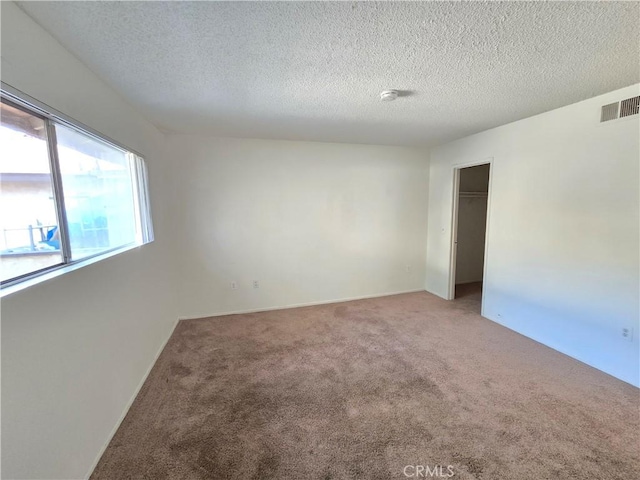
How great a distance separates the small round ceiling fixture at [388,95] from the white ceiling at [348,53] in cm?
6

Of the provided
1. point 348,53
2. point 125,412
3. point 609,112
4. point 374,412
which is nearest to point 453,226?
point 609,112

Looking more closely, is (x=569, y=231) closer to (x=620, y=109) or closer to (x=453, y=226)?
(x=620, y=109)

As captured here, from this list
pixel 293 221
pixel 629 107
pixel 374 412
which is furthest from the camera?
pixel 293 221

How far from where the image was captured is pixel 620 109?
2182 mm

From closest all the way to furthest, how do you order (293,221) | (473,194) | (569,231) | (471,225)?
(569,231) < (293,221) < (473,194) < (471,225)

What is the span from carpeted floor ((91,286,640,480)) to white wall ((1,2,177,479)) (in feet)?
1.01

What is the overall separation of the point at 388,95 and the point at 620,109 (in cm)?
189

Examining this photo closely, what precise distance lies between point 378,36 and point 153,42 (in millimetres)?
1226

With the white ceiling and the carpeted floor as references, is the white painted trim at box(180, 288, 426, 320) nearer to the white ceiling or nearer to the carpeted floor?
the carpeted floor

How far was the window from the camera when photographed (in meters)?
1.19

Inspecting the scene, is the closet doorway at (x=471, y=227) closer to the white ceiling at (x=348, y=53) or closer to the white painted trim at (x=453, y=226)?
the white painted trim at (x=453, y=226)

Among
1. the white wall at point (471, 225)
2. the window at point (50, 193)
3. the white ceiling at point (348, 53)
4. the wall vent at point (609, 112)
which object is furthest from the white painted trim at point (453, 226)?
the window at point (50, 193)

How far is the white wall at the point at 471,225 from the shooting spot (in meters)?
4.87

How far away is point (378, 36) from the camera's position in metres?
1.45
